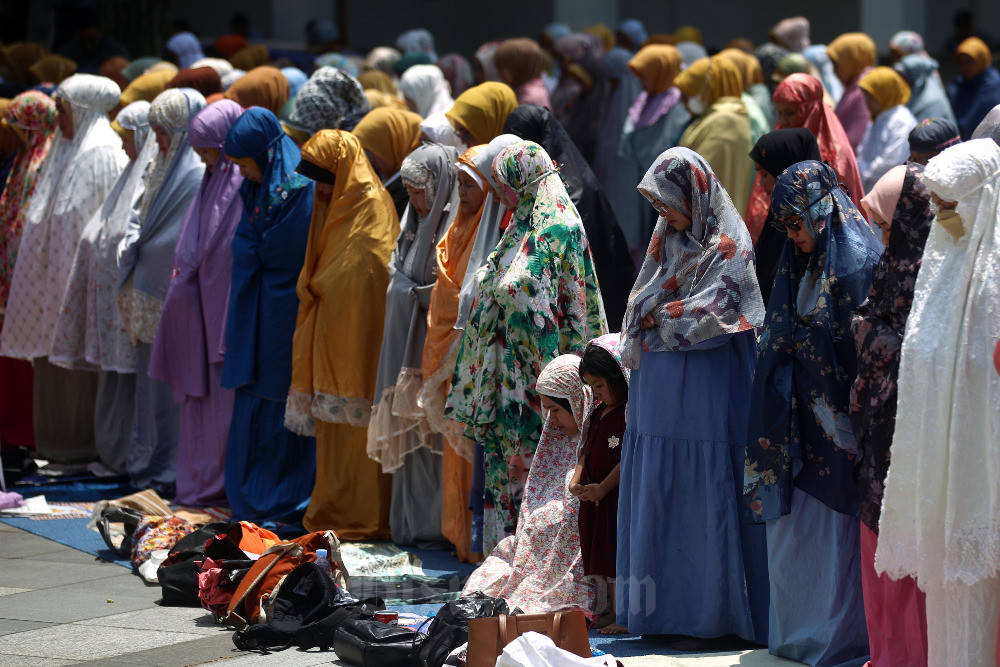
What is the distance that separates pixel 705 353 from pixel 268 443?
3111 mm

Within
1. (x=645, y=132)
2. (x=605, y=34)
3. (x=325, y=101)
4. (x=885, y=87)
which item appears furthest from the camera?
(x=605, y=34)

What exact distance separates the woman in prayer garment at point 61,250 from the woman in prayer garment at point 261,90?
86 centimetres

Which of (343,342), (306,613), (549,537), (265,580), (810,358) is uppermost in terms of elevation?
(343,342)

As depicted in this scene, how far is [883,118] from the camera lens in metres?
9.09

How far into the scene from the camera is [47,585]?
19.5 feet

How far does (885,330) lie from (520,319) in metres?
1.94

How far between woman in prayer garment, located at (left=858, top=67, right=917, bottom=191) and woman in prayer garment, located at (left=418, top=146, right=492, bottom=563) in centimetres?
376

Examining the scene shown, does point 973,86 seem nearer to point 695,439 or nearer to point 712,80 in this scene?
point 712,80

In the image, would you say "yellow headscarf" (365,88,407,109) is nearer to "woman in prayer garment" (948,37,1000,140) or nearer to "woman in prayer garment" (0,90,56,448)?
"woman in prayer garment" (0,90,56,448)

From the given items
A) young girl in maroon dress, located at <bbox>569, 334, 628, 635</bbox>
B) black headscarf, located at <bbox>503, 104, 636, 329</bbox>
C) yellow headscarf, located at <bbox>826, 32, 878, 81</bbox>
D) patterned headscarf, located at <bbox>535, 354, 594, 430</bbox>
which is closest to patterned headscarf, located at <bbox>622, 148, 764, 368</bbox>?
young girl in maroon dress, located at <bbox>569, 334, 628, 635</bbox>

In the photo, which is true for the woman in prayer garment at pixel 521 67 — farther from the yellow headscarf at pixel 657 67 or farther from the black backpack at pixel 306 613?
the black backpack at pixel 306 613

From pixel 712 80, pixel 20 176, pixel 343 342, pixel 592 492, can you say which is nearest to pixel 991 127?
pixel 592 492

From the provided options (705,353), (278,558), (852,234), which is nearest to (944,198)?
(852,234)

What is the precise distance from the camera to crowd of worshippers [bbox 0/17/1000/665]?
3.86 meters
